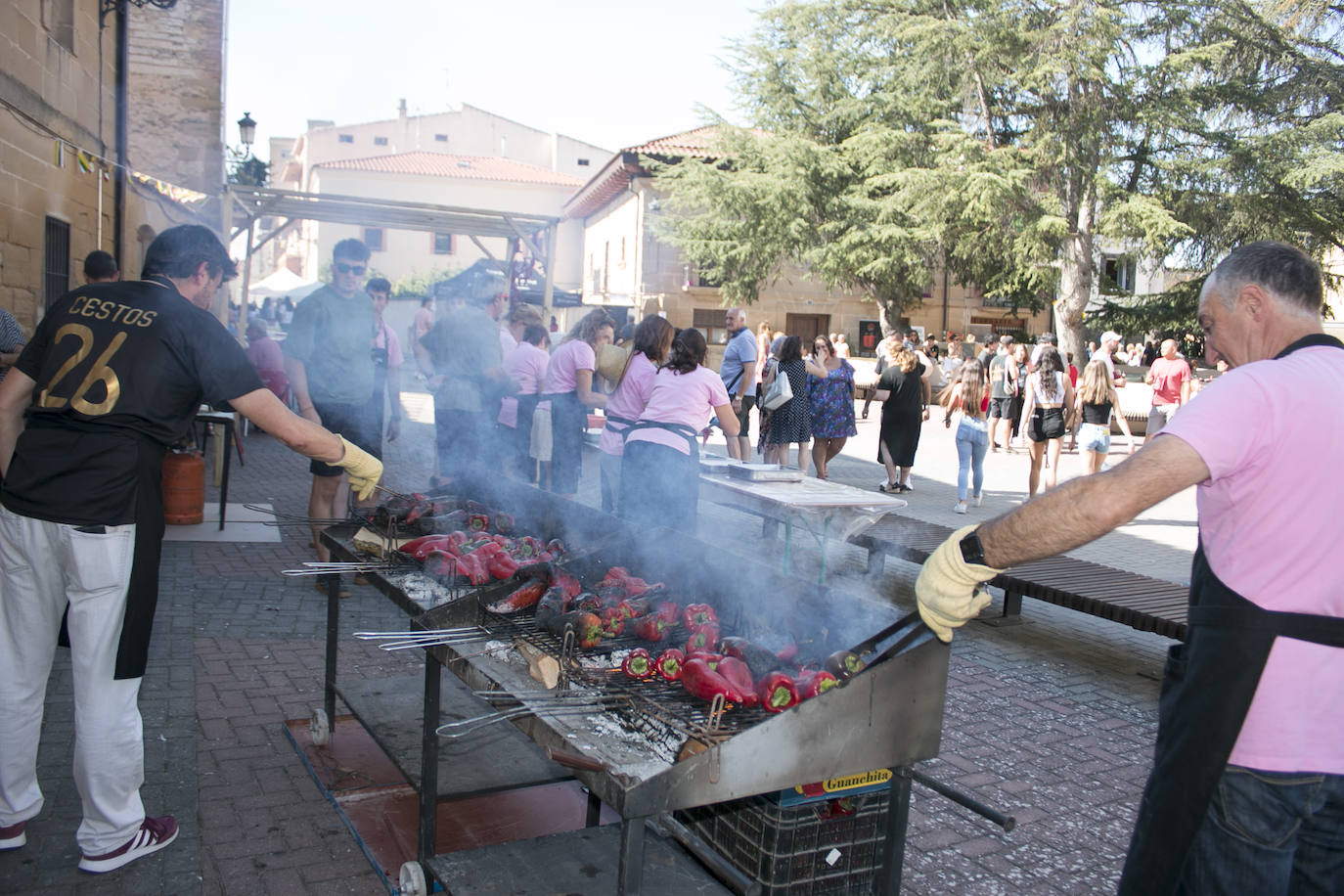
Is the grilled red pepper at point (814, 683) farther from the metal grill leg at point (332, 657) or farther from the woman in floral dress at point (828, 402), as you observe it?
the woman in floral dress at point (828, 402)

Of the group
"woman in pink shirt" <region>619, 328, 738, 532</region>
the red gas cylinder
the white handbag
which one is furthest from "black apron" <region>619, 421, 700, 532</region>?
the white handbag

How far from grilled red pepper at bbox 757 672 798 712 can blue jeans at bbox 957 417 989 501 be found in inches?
303

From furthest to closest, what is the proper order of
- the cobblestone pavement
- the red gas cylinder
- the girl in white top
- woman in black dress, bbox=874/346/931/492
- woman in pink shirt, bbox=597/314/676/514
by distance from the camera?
woman in black dress, bbox=874/346/931/492 < the girl in white top < the red gas cylinder < woman in pink shirt, bbox=597/314/676/514 < the cobblestone pavement

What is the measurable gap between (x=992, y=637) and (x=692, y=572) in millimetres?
3344

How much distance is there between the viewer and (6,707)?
2.97 metres

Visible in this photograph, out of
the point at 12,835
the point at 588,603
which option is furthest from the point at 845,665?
the point at 12,835

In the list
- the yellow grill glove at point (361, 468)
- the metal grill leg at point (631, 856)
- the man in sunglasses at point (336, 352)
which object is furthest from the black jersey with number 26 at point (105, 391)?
the man in sunglasses at point (336, 352)

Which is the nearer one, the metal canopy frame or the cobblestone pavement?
the cobblestone pavement

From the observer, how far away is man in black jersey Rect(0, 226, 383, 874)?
2877mm

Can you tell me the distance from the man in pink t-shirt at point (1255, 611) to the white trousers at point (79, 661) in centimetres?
264

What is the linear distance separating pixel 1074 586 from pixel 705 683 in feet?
12.8

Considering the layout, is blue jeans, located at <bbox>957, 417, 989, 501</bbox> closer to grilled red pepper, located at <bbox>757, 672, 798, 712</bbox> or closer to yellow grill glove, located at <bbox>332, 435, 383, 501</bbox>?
yellow grill glove, located at <bbox>332, 435, 383, 501</bbox>

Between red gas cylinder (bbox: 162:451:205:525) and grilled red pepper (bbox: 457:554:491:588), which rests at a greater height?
grilled red pepper (bbox: 457:554:491:588)

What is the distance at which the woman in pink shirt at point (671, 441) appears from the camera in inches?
224
